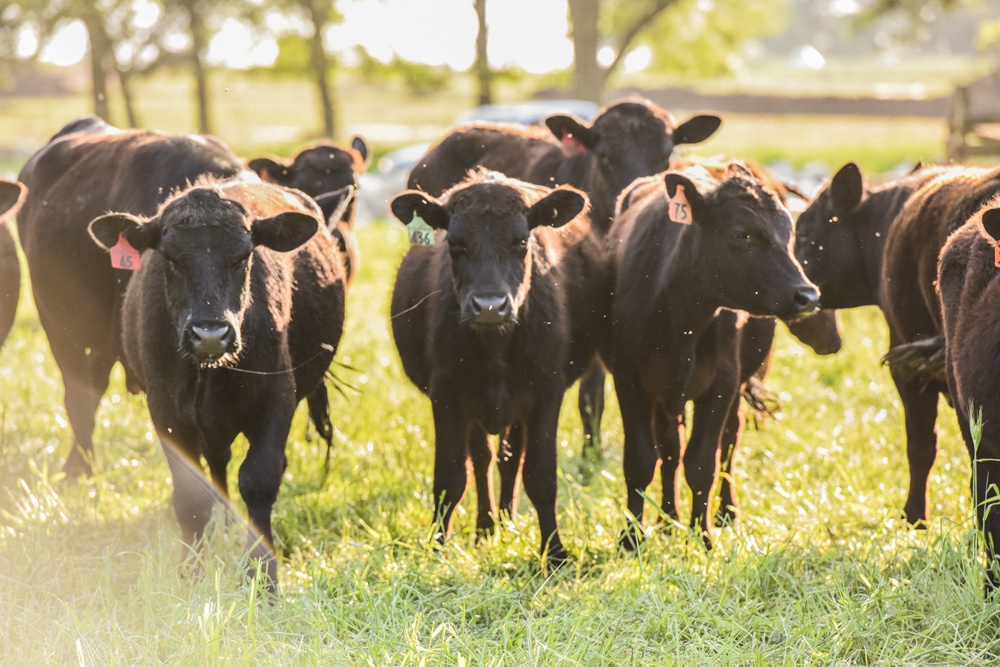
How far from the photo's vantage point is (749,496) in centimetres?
639

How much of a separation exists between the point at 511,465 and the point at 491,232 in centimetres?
127

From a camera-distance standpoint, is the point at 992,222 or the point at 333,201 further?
the point at 333,201

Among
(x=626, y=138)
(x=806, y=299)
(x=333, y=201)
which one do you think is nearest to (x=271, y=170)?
(x=333, y=201)

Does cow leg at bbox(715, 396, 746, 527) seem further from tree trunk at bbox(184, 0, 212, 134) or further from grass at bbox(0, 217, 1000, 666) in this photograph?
tree trunk at bbox(184, 0, 212, 134)

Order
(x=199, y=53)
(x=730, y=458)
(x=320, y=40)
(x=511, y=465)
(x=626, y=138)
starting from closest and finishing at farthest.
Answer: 1. (x=511, y=465)
2. (x=730, y=458)
3. (x=626, y=138)
4. (x=199, y=53)
5. (x=320, y=40)

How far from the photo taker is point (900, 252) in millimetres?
5809

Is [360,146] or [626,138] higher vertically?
[626,138]

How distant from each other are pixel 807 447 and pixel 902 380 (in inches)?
46.6

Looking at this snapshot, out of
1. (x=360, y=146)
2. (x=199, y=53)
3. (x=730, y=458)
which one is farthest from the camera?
(x=199, y=53)

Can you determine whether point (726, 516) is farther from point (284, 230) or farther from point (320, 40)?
point (320, 40)

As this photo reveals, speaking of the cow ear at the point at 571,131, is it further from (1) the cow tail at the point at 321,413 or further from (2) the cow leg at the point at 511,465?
(2) the cow leg at the point at 511,465

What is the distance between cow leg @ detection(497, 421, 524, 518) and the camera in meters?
5.92

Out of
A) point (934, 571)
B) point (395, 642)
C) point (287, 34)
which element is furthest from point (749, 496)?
point (287, 34)

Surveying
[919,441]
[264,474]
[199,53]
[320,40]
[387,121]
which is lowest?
[387,121]
